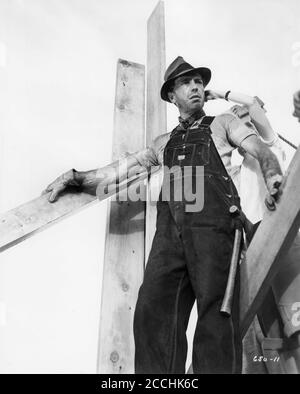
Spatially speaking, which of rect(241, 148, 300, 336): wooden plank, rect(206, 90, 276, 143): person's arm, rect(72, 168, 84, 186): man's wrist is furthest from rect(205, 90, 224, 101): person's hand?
rect(241, 148, 300, 336): wooden plank

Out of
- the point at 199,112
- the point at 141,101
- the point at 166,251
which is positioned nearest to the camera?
the point at 166,251

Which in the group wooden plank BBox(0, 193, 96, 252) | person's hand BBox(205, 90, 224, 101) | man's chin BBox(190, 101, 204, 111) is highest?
person's hand BBox(205, 90, 224, 101)

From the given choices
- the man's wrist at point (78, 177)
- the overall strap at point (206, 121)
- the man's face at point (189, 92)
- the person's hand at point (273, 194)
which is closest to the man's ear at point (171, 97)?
the man's face at point (189, 92)

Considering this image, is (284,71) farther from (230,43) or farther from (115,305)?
(115,305)

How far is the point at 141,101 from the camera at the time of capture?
2.77m

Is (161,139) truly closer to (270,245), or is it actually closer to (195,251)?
(195,251)

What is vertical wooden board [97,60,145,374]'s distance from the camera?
83.7 inches

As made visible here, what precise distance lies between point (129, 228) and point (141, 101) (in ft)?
2.44

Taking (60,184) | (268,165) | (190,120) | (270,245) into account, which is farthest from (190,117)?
(270,245)

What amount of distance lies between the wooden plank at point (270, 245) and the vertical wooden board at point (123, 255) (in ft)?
1.70

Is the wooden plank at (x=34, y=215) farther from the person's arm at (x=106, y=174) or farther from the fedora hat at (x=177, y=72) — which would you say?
the fedora hat at (x=177, y=72)

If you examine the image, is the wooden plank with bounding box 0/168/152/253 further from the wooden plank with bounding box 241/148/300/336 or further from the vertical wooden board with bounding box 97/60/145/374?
the wooden plank with bounding box 241/148/300/336

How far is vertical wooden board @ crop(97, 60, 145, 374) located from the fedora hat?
254mm
